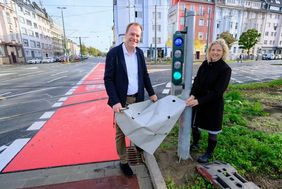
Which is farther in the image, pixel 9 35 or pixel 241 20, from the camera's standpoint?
pixel 241 20

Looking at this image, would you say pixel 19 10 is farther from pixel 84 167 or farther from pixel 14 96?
pixel 84 167

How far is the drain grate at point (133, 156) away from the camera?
3.09 metres

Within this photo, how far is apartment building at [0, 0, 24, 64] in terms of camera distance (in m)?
34.7

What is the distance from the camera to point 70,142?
12.3ft

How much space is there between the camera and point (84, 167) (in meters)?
2.95

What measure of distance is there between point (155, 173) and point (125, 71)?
4.74 ft

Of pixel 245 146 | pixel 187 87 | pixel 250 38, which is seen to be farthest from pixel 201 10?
pixel 187 87

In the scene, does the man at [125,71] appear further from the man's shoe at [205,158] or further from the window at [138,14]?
the window at [138,14]

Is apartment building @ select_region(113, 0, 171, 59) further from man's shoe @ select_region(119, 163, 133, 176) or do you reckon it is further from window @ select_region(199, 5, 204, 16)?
man's shoe @ select_region(119, 163, 133, 176)

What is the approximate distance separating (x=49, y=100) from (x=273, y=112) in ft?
24.0

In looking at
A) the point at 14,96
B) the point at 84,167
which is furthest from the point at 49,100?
the point at 84,167

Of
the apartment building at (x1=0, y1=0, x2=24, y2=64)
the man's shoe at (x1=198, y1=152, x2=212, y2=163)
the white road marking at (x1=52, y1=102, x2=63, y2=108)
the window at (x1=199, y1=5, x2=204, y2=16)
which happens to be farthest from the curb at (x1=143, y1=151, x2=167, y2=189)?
the window at (x1=199, y1=5, x2=204, y2=16)

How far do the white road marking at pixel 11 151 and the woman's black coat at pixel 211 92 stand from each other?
10.4ft

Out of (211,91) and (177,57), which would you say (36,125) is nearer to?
(177,57)
